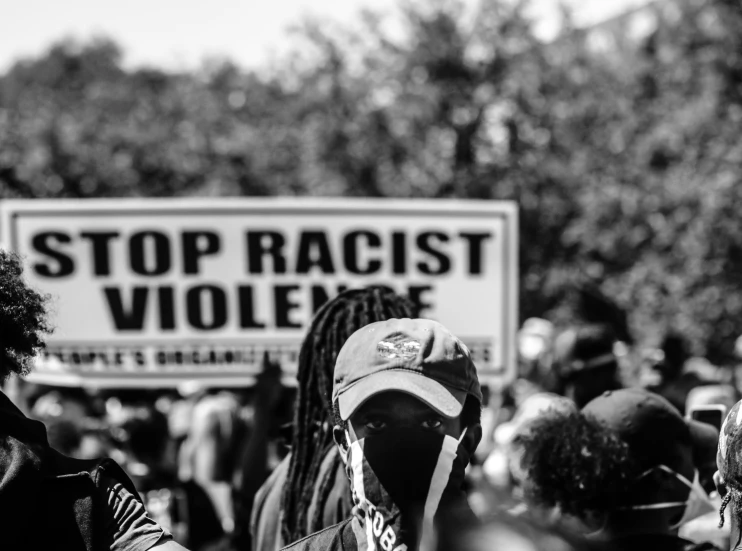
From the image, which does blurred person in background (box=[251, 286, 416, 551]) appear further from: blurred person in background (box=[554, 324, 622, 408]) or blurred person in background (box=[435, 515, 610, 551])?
blurred person in background (box=[554, 324, 622, 408])

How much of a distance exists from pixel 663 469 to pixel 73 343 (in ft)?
13.8

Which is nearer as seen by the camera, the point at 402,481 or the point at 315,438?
the point at 402,481

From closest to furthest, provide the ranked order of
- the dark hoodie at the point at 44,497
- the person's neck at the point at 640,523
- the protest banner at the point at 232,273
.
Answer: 1. the dark hoodie at the point at 44,497
2. the person's neck at the point at 640,523
3. the protest banner at the point at 232,273

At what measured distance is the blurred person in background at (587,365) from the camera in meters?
4.19

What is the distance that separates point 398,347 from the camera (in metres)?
1.94

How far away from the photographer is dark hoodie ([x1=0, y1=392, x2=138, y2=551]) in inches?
67.0

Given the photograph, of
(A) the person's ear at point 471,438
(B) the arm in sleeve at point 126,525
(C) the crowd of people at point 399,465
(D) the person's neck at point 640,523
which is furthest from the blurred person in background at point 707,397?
(B) the arm in sleeve at point 126,525

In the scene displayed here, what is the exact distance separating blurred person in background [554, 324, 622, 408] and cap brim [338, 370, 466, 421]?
2.41 metres

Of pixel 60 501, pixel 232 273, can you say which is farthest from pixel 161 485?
pixel 60 501

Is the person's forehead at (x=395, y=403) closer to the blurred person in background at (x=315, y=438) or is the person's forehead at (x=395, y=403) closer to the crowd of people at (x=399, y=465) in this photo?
the crowd of people at (x=399, y=465)

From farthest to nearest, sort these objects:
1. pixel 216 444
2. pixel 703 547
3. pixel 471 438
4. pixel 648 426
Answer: pixel 216 444, pixel 648 426, pixel 703 547, pixel 471 438

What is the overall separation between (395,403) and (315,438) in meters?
0.96

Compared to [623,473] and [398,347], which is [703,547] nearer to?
[623,473]

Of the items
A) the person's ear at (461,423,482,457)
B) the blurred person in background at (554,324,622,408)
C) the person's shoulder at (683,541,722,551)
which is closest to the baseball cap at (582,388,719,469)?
the person's shoulder at (683,541,722,551)
